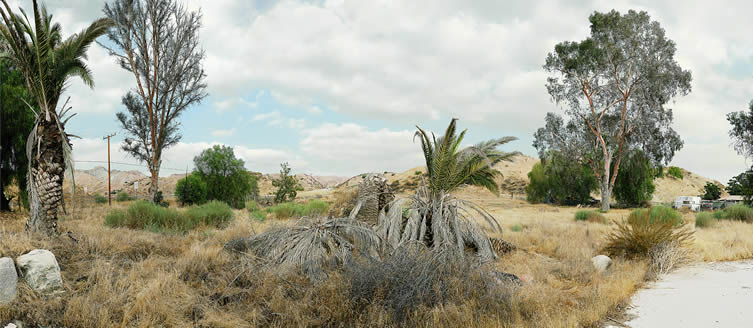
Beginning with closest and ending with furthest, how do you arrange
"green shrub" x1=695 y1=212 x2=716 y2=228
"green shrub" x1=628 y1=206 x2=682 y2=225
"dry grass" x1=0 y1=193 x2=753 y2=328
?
"dry grass" x1=0 y1=193 x2=753 y2=328, "green shrub" x1=628 y1=206 x2=682 y2=225, "green shrub" x1=695 y1=212 x2=716 y2=228

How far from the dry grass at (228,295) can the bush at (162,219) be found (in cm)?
357

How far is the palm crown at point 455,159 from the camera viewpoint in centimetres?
859

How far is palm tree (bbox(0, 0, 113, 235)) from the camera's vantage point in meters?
7.95

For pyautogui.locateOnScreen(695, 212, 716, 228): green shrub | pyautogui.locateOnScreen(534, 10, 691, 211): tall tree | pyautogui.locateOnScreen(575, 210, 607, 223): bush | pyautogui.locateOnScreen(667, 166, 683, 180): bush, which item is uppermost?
pyautogui.locateOnScreen(534, 10, 691, 211): tall tree

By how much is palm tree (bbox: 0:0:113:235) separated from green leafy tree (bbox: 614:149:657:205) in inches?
1309

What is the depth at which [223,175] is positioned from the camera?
29.5 m

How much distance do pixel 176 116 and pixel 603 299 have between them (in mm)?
22511

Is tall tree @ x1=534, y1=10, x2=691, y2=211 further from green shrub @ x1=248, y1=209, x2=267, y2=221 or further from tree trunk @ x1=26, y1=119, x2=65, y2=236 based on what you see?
tree trunk @ x1=26, y1=119, x2=65, y2=236

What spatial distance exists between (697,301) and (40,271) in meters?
8.27

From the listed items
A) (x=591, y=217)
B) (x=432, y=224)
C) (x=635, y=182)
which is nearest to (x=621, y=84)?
(x=635, y=182)

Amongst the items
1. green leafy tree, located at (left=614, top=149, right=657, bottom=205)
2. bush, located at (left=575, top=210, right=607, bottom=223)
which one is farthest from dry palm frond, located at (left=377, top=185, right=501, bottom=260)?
green leafy tree, located at (left=614, top=149, right=657, bottom=205)

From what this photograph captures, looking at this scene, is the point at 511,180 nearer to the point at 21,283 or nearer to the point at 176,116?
the point at 176,116

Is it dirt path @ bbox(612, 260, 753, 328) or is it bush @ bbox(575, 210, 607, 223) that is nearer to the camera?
dirt path @ bbox(612, 260, 753, 328)

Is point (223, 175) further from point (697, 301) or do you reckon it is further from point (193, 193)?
point (697, 301)
